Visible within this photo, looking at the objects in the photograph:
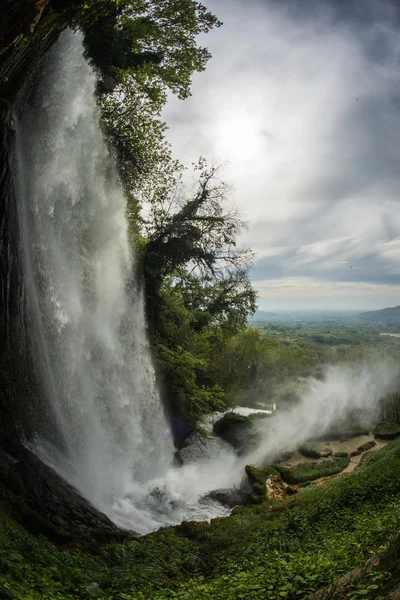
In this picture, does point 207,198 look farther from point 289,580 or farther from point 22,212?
point 289,580

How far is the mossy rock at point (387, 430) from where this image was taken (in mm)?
28188

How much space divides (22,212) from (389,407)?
116 feet

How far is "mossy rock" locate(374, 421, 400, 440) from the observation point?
2819 centimetres

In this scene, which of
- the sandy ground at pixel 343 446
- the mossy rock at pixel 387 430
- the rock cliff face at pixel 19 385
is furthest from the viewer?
the mossy rock at pixel 387 430

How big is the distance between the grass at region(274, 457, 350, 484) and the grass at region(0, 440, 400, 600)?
29.5 ft

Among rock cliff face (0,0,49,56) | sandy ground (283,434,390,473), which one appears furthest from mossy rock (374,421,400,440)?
rock cliff face (0,0,49,56)

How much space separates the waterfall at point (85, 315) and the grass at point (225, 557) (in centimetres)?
384

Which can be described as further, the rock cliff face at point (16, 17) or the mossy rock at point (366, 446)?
the mossy rock at point (366, 446)

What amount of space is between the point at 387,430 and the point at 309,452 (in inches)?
380

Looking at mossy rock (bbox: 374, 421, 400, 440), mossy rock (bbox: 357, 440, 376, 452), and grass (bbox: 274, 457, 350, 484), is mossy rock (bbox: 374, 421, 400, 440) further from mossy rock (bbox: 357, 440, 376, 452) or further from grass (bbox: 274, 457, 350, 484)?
grass (bbox: 274, 457, 350, 484)

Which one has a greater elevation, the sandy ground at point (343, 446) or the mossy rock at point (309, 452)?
the mossy rock at point (309, 452)

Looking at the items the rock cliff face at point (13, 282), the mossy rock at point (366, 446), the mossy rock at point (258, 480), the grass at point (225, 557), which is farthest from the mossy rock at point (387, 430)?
the rock cliff face at point (13, 282)

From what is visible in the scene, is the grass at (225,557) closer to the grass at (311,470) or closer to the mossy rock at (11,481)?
the mossy rock at (11,481)

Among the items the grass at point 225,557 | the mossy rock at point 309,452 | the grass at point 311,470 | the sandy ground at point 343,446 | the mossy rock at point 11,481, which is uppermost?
the mossy rock at point 11,481
